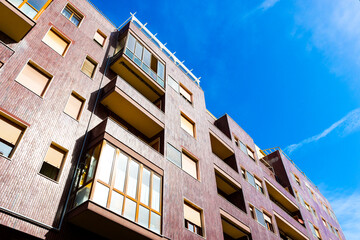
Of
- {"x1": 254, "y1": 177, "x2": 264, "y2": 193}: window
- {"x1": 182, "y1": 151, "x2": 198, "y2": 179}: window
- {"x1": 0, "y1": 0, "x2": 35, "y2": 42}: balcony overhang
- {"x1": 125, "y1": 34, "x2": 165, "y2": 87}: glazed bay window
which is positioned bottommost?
{"x1": 182, "y1": 151, "x2": 198, "y2": 179}: window

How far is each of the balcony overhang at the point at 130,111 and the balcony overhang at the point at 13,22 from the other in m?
4.38

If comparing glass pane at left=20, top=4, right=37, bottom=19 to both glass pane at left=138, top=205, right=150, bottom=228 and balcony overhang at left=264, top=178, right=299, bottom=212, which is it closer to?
glass pane at left=138, top=205, right=150, bottom=228

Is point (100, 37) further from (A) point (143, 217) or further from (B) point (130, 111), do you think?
(A) point (143, 217)

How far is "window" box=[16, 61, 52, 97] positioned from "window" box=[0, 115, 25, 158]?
191cm

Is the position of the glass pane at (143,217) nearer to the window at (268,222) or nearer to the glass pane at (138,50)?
the glass pane at (138,50)

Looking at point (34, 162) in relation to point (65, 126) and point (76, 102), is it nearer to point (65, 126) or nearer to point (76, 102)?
point (65, 126)

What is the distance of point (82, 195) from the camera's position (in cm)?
998

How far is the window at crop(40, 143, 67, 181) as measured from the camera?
10.4 meters

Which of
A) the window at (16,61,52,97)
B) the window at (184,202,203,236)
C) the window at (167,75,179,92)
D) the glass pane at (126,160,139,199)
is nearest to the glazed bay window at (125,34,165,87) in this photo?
the window at (167,75,179,92)

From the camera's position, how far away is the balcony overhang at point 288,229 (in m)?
23.0

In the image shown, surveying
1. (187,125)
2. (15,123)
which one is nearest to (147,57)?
(187,125)

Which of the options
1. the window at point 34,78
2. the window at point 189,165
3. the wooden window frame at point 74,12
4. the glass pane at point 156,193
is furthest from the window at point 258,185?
the wooden window frame at point 74,12

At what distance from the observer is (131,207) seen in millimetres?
10711

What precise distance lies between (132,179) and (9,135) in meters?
4.73
